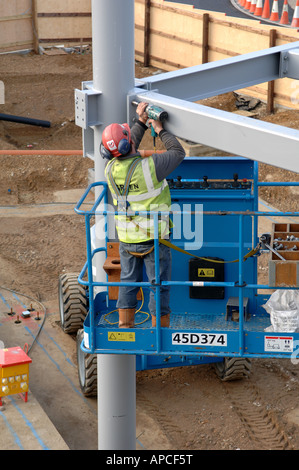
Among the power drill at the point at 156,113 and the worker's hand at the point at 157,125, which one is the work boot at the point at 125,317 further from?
the power drill at the point at 156,113

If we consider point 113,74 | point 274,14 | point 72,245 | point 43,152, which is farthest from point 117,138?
point 274,14

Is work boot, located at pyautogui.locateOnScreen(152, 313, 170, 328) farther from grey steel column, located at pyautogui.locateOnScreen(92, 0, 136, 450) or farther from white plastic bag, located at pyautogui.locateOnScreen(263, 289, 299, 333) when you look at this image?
white plastic bag, located at pyautogui.locateOnScreen(263, 289, 299, 333)

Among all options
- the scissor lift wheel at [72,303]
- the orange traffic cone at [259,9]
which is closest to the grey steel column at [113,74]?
the scissor lift wheel at [72,303]

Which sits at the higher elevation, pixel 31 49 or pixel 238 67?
pixel 238 67

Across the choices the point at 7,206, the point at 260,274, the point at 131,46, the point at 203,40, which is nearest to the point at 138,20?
the point at 203,40

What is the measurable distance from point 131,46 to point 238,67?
1351mm

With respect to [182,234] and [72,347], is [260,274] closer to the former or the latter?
[72,347]

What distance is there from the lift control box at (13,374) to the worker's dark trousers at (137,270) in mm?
3393

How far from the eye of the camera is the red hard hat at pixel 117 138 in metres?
7.32

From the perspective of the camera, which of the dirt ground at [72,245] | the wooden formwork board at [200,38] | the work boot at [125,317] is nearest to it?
the work boot at [125,317]

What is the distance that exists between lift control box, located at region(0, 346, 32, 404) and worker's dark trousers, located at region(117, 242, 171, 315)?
3.39 m

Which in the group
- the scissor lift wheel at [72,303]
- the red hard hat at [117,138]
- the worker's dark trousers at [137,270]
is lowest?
the scissor lift wheel at [72,303]

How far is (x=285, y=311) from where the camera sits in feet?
25.8

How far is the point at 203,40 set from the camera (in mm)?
23172
